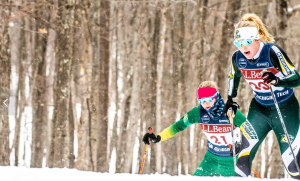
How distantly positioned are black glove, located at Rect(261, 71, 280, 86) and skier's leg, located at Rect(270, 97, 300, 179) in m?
0.27

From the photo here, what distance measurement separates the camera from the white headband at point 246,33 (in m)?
2.13

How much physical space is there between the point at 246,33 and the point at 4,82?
12.5ft

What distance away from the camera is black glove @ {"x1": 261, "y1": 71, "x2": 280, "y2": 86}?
6.60 ft

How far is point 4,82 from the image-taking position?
4309mm

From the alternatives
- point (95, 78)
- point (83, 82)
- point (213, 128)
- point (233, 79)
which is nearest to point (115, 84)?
point (95, 78)

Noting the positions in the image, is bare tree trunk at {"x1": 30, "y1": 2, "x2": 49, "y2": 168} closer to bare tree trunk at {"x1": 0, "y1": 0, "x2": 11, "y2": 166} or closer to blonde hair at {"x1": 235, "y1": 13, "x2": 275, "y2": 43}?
bare tree trunk at {"x1": 0, "y1": 0, "x2": 11, "y2": 166}

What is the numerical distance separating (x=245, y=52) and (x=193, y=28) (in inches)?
79.6

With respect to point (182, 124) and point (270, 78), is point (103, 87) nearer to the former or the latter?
point (182, 124)

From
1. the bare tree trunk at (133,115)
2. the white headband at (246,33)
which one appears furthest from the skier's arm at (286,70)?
the bare tree trunk at (133,115)

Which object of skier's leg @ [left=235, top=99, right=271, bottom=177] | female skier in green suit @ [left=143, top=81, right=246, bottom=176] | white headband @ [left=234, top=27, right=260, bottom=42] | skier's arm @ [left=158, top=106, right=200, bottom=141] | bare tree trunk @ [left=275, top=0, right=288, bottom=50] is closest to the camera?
white headband @ [left=234, top=27, right=260, bottom=42]

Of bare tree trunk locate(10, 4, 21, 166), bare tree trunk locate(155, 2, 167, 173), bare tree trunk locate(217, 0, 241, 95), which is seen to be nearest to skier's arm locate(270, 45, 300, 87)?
bare tree trunk locate(217, 0, 241, 95)

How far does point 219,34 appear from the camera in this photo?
13.3ft

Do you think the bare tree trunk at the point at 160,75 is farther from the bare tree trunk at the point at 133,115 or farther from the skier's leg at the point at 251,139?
the skier's leg at the point at 251,139

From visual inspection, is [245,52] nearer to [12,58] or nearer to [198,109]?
[198,109]
